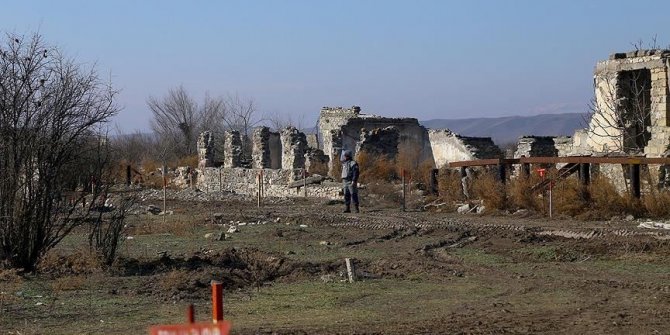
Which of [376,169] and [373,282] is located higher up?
[376,169]

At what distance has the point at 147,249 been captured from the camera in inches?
735

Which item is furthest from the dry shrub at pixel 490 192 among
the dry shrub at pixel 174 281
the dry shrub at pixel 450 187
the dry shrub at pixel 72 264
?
the dry shrub at pixel 174 281

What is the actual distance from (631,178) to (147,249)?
1082 cm

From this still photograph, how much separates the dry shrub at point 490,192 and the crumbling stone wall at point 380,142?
512 inches

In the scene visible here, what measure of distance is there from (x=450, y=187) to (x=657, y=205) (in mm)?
7472

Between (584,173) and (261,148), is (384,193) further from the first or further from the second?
(261,148)

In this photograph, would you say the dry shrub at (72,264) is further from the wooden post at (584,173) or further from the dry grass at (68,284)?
the wooden post at (584,173)

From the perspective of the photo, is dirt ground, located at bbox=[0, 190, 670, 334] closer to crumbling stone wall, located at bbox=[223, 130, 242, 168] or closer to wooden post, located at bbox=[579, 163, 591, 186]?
wooden post, located at bbox=[579, 163, 591, 186]

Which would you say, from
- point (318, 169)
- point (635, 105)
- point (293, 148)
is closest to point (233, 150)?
point (293, 148)

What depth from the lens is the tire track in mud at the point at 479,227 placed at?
63.3 ft

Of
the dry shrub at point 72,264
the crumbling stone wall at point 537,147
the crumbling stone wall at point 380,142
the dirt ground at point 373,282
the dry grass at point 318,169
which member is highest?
the crumbling stone wall at point 380,142

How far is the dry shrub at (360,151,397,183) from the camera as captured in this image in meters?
37.1

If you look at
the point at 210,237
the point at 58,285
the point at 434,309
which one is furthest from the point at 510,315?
the point at 210,237

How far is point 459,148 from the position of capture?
4400cm
